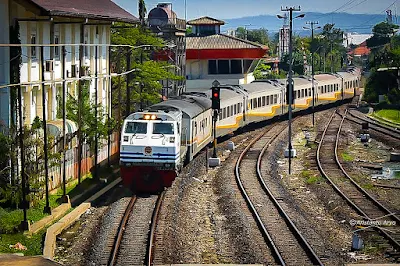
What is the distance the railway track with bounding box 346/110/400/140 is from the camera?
50.1m

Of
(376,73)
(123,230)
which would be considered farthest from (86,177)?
(376,73)

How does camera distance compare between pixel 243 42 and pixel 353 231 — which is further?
pixel 243 42

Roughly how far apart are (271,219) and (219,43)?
6093cm

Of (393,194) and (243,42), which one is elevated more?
(243,42)

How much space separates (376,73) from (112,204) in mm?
53130

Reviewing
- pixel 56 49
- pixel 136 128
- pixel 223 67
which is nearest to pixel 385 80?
pixel 223 67

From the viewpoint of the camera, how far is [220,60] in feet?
273

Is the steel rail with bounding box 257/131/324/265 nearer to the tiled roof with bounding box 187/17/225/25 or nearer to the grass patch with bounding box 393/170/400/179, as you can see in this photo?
the grass patch with bounding box 393/170/400/179

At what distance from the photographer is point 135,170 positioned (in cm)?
2720

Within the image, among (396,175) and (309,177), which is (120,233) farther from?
(396,175)

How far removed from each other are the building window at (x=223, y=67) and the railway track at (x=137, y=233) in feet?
184

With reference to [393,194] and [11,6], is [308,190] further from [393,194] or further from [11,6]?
[11,6]

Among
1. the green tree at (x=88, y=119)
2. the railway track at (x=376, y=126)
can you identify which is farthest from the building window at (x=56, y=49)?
the railway track at (x=376, y=126)

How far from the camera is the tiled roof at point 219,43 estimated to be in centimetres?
8256
